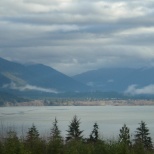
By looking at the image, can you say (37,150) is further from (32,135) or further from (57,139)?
(32,135)

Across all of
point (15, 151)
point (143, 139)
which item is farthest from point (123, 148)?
point (143, 139)

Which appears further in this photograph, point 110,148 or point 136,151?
point 136,151

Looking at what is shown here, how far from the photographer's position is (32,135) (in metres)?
60.2

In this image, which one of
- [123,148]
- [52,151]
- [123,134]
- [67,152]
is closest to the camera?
[123,148]

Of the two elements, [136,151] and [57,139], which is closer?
[136,151]

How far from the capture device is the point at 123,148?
41625mm

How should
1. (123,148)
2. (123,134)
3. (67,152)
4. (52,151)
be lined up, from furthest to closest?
(123,134) < (52,151) < (67,152) < (123,148)

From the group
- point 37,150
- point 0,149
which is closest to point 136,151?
point 37,150

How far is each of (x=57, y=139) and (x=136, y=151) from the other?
31.8ft

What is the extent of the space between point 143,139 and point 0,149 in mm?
21323

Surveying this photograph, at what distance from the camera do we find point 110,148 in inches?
1713

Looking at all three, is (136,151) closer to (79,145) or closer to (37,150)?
(79,145)

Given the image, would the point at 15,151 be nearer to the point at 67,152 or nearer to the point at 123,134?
the point at 67,152

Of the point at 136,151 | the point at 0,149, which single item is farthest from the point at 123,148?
the point at 0,149
